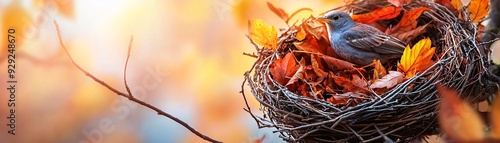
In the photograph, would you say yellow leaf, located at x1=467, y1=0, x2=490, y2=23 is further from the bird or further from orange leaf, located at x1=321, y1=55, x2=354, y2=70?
orange leaf, located at x1=321, y1=55, x2=354, y2=70

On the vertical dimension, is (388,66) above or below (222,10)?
below

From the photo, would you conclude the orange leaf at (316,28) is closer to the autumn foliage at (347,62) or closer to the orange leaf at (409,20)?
the autumn foliage at (347,62)

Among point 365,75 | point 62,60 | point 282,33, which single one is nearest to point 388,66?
point 365,75

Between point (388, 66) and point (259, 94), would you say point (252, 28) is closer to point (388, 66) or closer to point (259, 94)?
point (259, 94)

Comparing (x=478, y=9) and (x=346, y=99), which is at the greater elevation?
(x=478, y=9)

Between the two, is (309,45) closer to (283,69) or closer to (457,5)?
(283,69)

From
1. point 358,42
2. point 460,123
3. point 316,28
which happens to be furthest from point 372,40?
point 460,123

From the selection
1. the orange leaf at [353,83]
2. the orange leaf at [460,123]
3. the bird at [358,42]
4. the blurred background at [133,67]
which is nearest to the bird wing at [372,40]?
the bird at [358,42]
